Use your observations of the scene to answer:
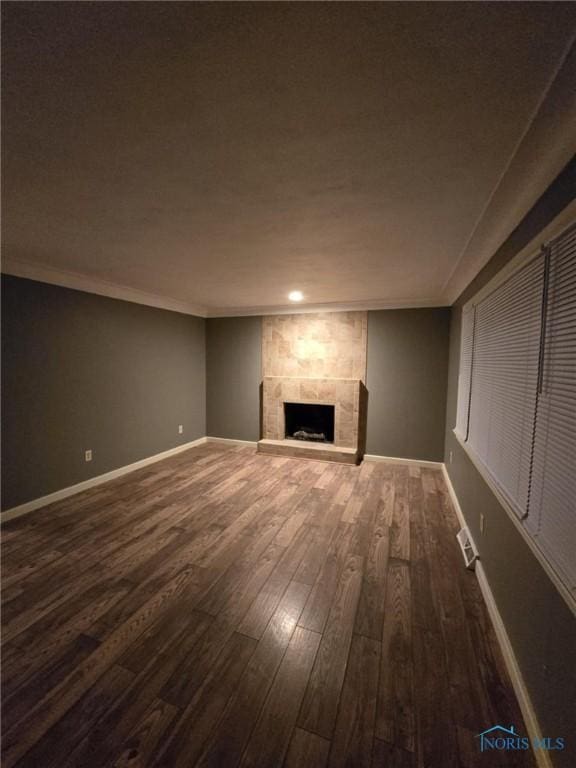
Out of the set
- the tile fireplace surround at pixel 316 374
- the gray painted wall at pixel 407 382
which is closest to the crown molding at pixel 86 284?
the tile fireplace surround at pixel 316 374

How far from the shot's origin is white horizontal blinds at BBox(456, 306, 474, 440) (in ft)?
8.64

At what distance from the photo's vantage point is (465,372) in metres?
2.79

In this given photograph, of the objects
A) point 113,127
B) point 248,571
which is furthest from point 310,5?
point 248,571

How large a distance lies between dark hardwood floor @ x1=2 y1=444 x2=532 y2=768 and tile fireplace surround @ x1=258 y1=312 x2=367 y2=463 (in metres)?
1.75

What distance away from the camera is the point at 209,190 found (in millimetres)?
1528

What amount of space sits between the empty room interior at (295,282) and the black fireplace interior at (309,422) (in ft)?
5.68

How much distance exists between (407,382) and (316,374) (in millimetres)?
1356

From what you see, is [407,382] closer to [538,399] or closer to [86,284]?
[538,399]

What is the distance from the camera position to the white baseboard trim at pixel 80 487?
273 cm

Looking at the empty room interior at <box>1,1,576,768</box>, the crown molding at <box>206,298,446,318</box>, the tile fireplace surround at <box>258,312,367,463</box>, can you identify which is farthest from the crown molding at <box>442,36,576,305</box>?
the tile fireplace surround at <box>258,312,367,463</box>

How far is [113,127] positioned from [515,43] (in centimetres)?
131

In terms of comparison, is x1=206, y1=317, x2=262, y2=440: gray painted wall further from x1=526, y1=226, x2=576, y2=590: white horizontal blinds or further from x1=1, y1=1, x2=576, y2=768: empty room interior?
x1=526, y1=226, x2=576, y2=590: white horizontal blinds

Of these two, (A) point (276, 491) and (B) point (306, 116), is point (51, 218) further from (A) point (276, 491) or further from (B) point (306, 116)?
(A) point (276, 491)

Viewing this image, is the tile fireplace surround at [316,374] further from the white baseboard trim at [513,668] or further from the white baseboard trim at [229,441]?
the white baseboard trim at [513,668]
